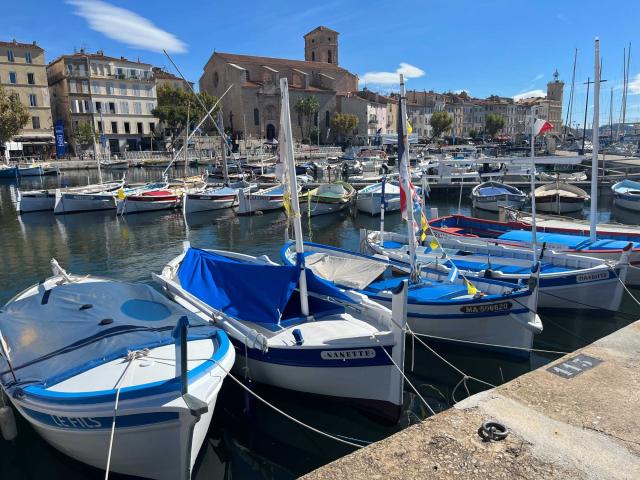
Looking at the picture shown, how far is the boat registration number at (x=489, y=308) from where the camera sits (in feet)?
36.2

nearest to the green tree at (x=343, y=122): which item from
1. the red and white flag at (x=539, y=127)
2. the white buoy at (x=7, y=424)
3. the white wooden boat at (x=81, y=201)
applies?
the white wooden boat at (x=81, y=201)

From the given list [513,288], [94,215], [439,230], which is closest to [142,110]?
[94,215]

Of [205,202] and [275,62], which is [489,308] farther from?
[275,62]

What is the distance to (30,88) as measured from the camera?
7525 cm

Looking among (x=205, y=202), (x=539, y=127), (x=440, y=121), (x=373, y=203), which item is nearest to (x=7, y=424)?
(x=539, y=127)

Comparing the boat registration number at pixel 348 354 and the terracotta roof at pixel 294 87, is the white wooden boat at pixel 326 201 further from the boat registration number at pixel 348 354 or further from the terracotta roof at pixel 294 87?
the terracotta roof at pixel 294 87

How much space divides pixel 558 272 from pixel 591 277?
89 cm

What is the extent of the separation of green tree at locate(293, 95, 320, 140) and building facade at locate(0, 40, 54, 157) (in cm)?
4733

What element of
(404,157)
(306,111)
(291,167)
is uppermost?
(306,111)

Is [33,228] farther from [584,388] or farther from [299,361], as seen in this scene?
[584,388]

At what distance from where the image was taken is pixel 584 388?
6457 mm

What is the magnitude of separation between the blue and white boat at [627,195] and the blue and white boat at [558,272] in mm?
23825

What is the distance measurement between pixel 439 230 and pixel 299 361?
39.0 feet

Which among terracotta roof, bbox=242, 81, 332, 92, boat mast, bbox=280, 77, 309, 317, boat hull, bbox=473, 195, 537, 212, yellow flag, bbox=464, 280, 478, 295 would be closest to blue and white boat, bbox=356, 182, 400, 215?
boat hull, bbox=473, 195, 537, 212
